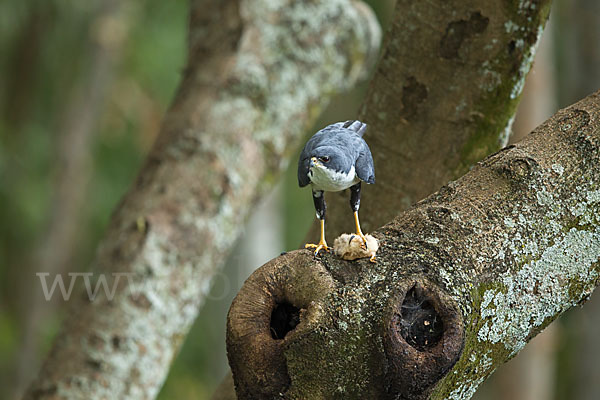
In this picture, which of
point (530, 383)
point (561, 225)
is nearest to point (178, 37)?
point (530, 383)

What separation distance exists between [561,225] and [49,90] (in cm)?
1077

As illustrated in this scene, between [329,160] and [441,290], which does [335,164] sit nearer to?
[329,160]

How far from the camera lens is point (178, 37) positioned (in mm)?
9602

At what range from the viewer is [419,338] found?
108 centimetres

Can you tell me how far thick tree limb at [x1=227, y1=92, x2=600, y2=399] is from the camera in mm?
1052

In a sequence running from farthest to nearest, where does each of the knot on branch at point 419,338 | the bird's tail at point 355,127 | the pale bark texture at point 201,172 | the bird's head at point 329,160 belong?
the pale bark texture at point 201,172 → the bird's tail at point 355,127 → the bird's head at point 329,160 → the knot on branch at point 419,338

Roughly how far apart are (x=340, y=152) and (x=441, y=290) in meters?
0.30

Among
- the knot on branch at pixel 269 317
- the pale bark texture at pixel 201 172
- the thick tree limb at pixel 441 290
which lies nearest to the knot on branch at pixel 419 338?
the thick tree limb at pixel 441 290

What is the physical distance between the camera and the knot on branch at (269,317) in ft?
3.57

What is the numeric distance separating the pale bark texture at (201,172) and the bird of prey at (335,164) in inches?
54.6

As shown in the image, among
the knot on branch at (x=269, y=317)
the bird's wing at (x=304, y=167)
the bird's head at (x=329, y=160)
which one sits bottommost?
the knot on branch at (x=269, y=317)

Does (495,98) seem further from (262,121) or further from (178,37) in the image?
(178,37)

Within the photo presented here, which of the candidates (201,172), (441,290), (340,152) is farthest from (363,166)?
(201,172)

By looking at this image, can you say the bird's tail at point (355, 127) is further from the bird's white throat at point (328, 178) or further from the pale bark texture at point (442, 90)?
the pale bark texture at point (442, 90)
